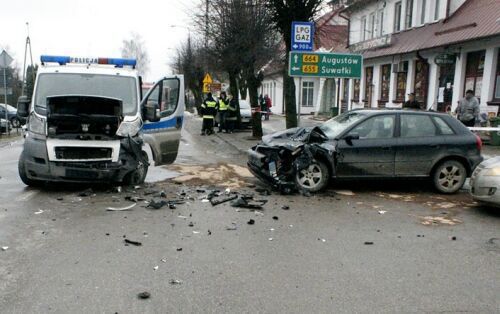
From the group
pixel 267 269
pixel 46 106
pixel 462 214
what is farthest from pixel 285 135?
pixel 267 269

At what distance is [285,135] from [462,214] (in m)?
3.69

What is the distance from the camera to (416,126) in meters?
9.23

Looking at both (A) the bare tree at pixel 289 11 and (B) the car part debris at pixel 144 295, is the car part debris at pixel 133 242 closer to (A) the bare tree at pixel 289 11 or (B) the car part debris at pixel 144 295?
(B) the car part debris at pixel 144 295

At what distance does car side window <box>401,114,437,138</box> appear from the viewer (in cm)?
917

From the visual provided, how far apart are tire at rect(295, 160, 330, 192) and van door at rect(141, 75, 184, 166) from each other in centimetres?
297

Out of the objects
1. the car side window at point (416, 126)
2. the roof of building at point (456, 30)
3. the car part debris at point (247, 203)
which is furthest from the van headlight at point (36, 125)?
the roof of building at point (456, 30)

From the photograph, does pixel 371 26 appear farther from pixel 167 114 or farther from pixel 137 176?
pixel 137 176

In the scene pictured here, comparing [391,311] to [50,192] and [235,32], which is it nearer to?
[50,192]

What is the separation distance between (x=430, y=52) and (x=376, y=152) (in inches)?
572

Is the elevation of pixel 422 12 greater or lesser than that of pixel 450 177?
greater

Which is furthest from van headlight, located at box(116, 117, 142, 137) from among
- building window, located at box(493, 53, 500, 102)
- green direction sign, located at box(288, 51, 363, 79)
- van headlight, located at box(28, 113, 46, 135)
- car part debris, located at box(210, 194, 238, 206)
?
building window, located at box(493, 53, 500, 102)

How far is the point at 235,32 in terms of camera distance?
21.0 m

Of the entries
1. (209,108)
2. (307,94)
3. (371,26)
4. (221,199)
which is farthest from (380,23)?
(221,199)

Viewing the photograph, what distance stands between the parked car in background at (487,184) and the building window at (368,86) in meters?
21.5
